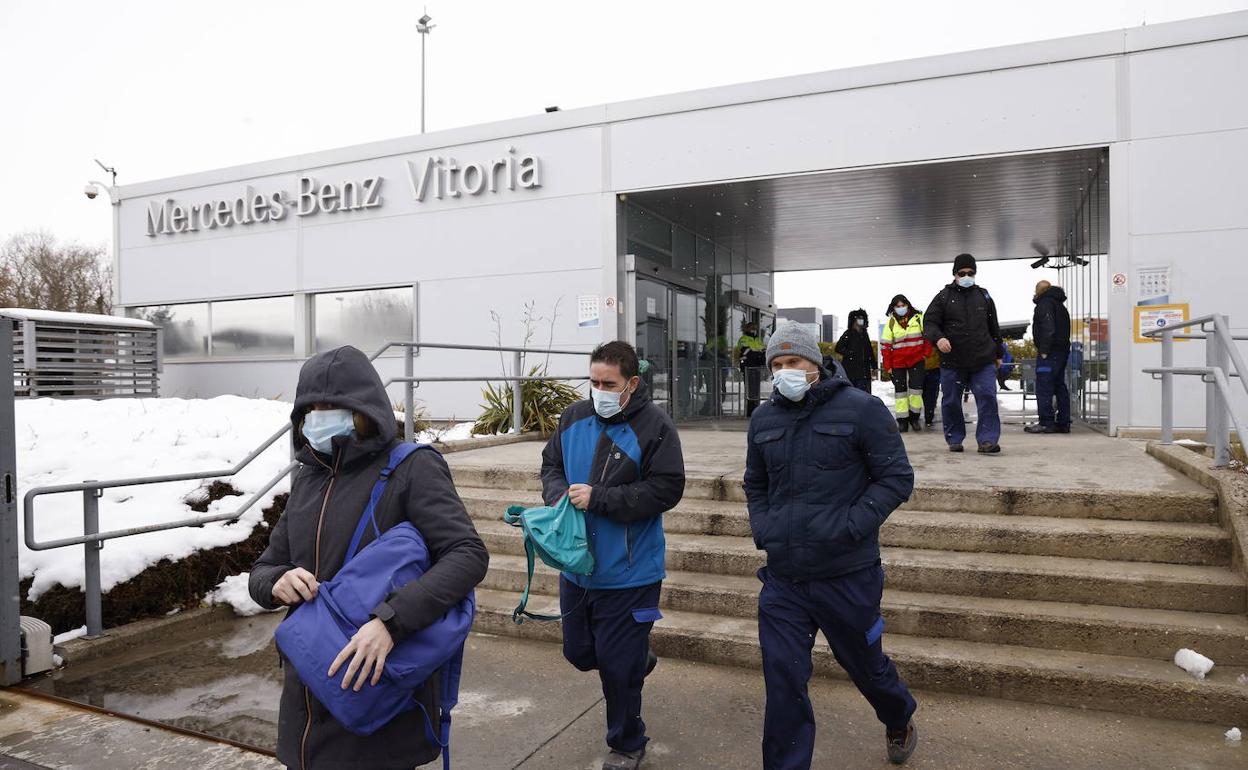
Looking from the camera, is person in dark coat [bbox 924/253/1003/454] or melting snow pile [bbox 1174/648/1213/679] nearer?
melting snow pile [bbox 1174/648/1213/679]

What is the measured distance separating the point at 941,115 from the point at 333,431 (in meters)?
10.0

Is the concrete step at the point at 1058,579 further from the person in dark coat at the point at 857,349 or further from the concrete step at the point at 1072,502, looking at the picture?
the person in dark coat at the point at 857,349

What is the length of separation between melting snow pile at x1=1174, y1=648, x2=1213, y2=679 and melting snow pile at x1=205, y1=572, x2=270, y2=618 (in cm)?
550

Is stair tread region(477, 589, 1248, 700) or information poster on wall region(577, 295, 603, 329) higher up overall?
information poster on wall region(577, 295, 603, 329)

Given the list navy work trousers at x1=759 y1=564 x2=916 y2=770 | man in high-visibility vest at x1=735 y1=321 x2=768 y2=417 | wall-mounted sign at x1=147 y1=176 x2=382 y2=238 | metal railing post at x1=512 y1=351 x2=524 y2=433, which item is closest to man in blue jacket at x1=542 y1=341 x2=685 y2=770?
navy work trousers at x1=759 y1=564 x2=916 y2=770

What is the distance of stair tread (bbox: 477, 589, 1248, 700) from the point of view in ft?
12.5

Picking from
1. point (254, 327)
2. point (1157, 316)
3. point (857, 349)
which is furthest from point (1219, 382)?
point (254, 327)

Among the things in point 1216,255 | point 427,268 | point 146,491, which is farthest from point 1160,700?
point 427,268

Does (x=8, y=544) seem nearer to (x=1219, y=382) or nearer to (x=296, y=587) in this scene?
(x=296, y=587)

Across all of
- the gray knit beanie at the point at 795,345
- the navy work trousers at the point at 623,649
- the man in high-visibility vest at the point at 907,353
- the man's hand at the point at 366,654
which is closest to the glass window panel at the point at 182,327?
the man in high-visibility vest at the point at 907,353

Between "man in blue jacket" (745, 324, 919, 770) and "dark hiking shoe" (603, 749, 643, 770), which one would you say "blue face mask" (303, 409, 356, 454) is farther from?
"dark hiking shoe" (603, 749, 643, 770)

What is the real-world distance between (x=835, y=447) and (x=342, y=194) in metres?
12.8

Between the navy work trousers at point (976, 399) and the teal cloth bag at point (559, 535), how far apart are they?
4.97 meters

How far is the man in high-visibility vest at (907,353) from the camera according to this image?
10383 millimetres
